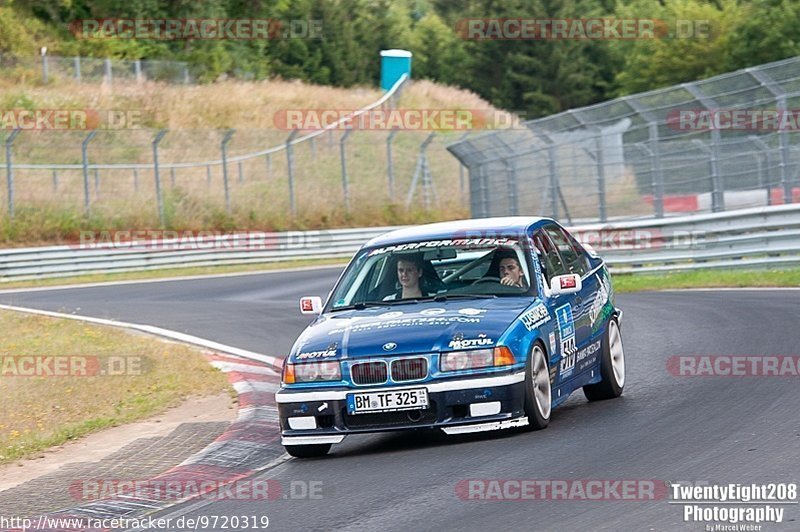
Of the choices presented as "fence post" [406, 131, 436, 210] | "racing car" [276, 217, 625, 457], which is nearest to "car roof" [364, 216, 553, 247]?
"racing car" [276, 217, 625, 457]

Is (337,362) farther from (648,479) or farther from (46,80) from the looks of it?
(46,80)

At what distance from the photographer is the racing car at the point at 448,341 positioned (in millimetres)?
8047

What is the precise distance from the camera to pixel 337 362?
820 centimetres

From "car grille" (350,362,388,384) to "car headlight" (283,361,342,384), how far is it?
10 centimetres

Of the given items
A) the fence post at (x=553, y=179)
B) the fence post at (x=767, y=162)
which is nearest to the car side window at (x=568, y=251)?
the fence post at (x=767, y=162)

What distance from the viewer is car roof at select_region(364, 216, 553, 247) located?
9.46m

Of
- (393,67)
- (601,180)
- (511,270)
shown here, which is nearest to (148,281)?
(601,180)

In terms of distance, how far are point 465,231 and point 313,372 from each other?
1.85m

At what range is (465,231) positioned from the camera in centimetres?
952

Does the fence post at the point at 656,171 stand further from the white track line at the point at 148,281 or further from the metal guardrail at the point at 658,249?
the white track line at the point at 148,281

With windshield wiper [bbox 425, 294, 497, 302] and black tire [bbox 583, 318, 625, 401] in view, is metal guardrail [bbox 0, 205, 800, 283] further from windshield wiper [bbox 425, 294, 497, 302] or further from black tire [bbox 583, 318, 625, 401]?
windshield wiper [bbox 425, 294, 497, 302]

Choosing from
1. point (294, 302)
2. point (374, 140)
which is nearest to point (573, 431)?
point (294, 302)

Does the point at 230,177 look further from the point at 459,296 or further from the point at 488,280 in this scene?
the point at 459,296

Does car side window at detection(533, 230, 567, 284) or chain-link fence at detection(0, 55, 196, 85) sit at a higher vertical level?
chain-link fence at detection(0, 55, 196, 85)
